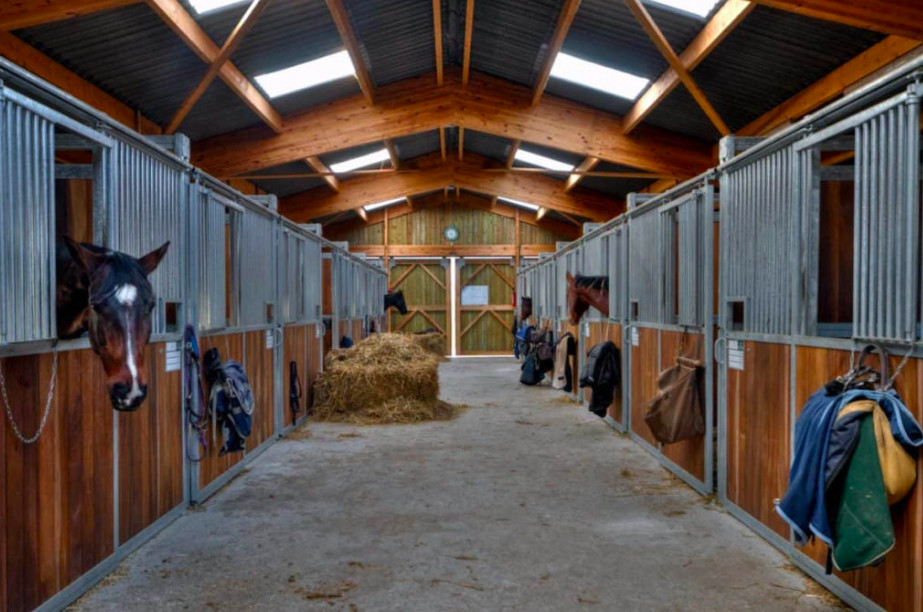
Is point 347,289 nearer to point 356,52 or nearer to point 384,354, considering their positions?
point 384,354

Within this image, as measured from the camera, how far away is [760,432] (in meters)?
3.40

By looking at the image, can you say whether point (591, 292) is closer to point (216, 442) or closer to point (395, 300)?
point (216, 442)

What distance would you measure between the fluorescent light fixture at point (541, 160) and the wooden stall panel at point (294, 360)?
6784 mm

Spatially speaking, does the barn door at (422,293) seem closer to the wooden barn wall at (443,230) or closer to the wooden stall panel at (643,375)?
the wooden barn wall at (443,230)

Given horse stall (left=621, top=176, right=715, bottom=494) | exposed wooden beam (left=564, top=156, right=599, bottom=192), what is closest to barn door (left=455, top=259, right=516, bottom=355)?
exposed wooden beam (left=564, top=156, right=599, bottom=192)

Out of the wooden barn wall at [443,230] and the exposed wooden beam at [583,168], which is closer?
the exposed wooden beam at [583,168]

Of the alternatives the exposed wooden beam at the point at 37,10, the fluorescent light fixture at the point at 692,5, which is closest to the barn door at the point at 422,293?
the fluorescent light fixture at the point at 692,5

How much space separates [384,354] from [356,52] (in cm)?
349

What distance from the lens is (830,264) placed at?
3693 mm

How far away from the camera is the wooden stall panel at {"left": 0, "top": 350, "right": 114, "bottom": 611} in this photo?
7.41 ft

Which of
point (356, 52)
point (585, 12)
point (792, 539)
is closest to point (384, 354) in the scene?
point (356, 52)

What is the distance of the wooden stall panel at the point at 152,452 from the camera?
3113 mm

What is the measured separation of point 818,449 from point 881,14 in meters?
4.00

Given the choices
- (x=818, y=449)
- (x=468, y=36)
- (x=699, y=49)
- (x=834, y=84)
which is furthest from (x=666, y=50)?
(x=818, y=449)
